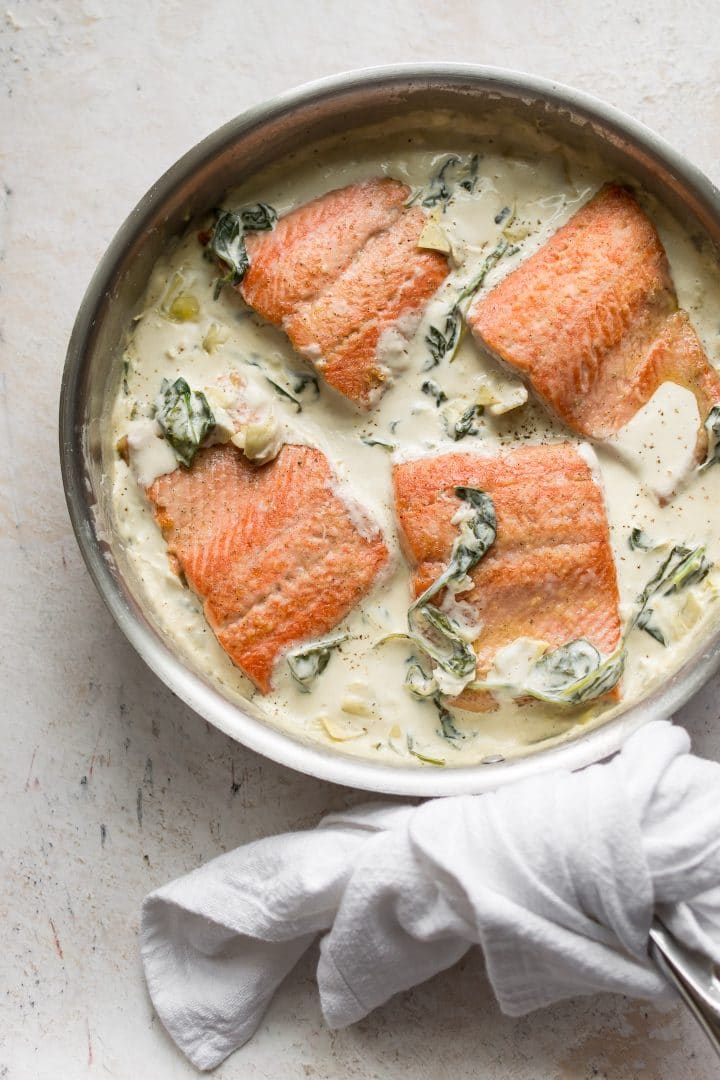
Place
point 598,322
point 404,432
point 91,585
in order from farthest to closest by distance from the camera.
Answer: point 91,585 < point 404,432 < point 598,322

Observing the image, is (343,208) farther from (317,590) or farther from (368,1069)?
(368,1069)

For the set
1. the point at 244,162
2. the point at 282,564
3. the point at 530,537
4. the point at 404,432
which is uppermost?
the point at 244,162

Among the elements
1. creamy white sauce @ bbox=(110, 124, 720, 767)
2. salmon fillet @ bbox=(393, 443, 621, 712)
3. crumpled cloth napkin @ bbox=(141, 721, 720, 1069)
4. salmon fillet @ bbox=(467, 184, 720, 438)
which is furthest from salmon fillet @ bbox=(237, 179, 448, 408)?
crumpled cloth napkin @ bbox=(141, 721, 720, 1069)

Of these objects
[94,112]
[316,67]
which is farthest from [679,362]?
[94,112]

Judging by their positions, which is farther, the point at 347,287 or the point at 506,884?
the point at 347,287

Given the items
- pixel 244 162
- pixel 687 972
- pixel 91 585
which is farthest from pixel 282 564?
pixel 687 972

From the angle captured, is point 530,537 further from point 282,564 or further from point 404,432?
point 282,564

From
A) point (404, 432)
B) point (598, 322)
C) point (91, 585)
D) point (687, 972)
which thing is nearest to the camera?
point (687, 972)
